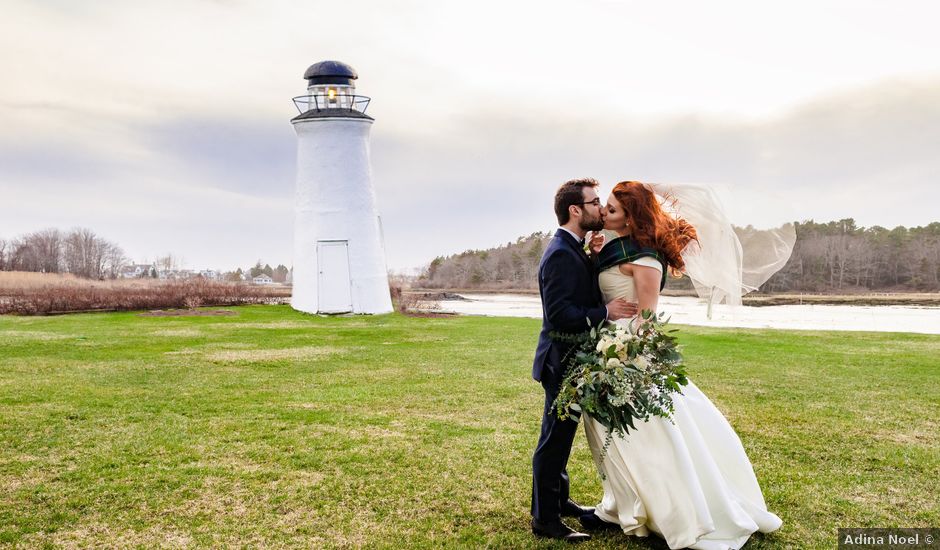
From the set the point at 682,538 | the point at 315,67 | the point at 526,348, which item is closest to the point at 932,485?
the point at 682,538

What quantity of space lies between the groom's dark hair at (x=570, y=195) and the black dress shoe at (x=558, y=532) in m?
2.21

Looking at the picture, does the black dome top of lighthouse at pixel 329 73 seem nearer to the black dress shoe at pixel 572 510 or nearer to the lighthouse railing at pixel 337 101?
the lighthouse railing at pixel 337 101

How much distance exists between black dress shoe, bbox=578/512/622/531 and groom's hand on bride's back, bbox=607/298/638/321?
5.37ft

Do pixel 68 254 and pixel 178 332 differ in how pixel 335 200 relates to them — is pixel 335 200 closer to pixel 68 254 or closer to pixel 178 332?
pixel 178 332

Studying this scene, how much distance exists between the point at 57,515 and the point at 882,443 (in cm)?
818

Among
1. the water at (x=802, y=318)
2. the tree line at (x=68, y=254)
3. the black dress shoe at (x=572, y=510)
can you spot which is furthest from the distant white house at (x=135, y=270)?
the black dress shoe at (x=572, y=510)

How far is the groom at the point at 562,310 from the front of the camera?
4.66 metres

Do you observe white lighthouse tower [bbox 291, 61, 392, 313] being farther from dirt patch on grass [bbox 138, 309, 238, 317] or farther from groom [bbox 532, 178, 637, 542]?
groom [bbox 532, 178, 637, 542]

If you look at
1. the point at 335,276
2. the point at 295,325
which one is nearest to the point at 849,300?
the point at 335,276

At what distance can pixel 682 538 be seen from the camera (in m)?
4.58

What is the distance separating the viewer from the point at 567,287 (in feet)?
15.3

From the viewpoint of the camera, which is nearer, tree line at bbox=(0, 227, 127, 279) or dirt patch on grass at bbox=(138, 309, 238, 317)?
dirt patch on grass at bbox=(138, 309, 238, 317)

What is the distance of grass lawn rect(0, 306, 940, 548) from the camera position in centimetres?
534

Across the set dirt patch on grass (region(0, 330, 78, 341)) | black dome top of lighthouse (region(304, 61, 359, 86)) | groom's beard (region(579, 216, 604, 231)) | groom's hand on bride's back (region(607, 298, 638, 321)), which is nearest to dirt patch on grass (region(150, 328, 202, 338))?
dirt patch on grass (region(0, 330, 78, 341))
